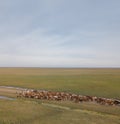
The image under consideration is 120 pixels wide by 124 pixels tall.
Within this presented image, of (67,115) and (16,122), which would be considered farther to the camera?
(67,115)

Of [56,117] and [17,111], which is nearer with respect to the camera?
[56,117]

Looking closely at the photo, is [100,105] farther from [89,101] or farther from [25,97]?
[25,97]

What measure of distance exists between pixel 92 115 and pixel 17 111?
751 cm

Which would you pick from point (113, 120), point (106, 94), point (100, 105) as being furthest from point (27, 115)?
point (106, 94)

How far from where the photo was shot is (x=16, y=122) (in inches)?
729

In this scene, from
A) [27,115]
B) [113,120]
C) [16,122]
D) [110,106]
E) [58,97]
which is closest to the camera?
[16,122]

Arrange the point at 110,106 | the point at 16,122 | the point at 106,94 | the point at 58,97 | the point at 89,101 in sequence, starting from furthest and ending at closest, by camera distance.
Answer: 1. the point at 106,94
2. the point at 58,97
3. the point at 89,101
4. the point at 110,106
5. the point at 16,122

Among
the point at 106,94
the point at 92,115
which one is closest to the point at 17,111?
the point at 92,115

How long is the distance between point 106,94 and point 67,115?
55.9 feet

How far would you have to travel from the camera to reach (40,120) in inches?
766

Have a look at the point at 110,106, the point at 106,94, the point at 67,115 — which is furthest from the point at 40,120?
the point at 106,94

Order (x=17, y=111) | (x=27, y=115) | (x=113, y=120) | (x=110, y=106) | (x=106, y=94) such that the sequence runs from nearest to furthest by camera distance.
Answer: (x=113, y=120) → (x=27, y=115) → (x=17, y=111) → (x=110, y=106) → (x=106, y=94)

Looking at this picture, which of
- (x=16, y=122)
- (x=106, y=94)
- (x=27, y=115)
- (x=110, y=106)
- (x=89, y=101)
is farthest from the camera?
(x=106, y=94)

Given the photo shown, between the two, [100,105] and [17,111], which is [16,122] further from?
[100,105]
